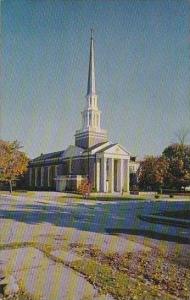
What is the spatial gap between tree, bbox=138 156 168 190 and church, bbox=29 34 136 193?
3.42 meters

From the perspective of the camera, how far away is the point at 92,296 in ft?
20.4

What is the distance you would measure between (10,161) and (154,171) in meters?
25.9

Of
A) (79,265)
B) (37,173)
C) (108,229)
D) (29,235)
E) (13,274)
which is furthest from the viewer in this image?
(37,173)

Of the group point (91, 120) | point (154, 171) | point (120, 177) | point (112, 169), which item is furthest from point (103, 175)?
point (91, 120)

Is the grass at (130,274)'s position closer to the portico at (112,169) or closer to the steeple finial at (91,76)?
the portico at (112,169)

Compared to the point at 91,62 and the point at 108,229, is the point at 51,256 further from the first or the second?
the point at 91,62

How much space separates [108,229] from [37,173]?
2802 inches

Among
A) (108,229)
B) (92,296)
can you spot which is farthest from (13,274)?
(108,229)

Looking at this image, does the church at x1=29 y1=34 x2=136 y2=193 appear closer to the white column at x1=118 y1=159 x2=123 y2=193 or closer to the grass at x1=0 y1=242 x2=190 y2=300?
the white column at x1=118 y1=159 x2=123 y2=193

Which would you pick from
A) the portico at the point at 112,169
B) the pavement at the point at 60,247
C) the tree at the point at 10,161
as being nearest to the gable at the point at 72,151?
the portico at the point at 112,169

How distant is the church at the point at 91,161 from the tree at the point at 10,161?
1105 centimetres

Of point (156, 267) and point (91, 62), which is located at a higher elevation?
point (91, 62)

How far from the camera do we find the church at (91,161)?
66.7 meters

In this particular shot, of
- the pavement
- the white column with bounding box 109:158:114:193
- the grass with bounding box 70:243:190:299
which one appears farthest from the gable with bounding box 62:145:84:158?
the grass with bounding box 70:243:190:299
